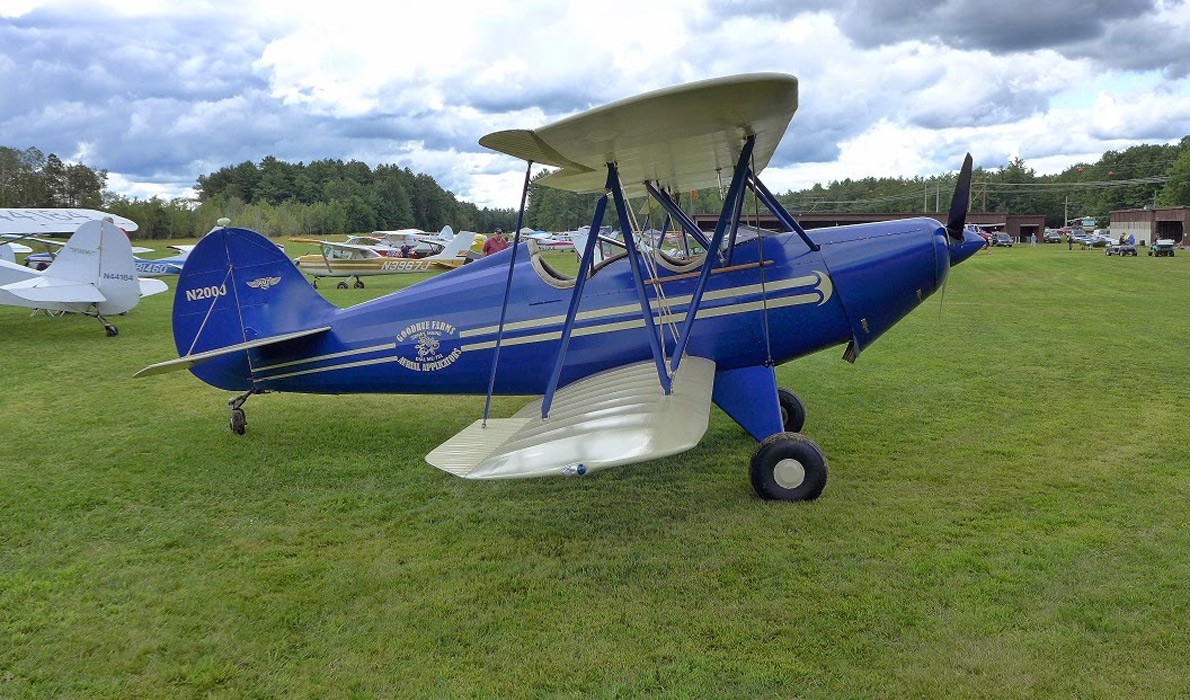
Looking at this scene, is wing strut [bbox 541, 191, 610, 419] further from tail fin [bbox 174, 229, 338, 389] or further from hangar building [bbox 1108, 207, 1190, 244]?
hangar building [bbox 1108, 207, 1190, 244]

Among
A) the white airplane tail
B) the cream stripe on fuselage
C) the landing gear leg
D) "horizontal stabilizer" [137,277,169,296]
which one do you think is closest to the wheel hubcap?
the cream stripe on fuselage

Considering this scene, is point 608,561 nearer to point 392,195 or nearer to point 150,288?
point 150,288

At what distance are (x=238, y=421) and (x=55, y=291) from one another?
905 cm

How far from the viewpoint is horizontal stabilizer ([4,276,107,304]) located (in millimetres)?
12430

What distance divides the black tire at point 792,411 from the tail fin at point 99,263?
1240 centimetres

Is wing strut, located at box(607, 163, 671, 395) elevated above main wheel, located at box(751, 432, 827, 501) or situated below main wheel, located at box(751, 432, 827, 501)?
above

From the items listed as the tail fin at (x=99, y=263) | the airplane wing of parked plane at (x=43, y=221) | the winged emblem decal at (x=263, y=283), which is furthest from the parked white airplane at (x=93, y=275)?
the winged emblem decal at (x=263, y=283)

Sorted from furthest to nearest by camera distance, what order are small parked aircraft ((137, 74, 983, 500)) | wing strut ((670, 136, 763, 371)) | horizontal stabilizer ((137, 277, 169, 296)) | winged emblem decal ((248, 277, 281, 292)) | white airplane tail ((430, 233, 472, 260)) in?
white airplane tail ((430, 233, 472, 260)) → horizontal stabilizer ((137, 277, 169, 296)) → winged emblem decal ((248, 277, 281, 292)) → wing strut ((670, 136, 763, 371)) → small parked aircraft ((137, 74, 983, 500))

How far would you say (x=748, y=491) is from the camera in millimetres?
4859

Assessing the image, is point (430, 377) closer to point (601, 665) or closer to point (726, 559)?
point (726, 559)

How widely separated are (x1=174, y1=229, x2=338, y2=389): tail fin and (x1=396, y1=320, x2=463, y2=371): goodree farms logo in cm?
94

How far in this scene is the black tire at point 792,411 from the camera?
615cm

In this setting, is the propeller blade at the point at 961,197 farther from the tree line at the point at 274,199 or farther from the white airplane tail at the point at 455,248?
the tree line at the point at 274,199

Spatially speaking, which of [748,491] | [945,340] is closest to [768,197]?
[748,491]
